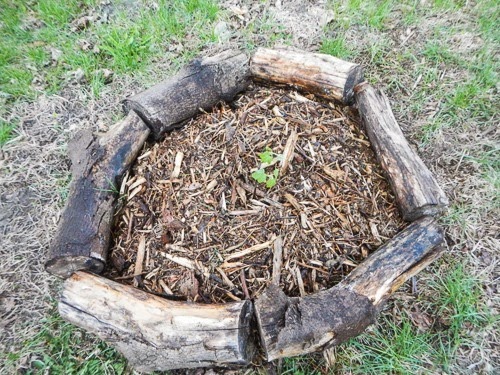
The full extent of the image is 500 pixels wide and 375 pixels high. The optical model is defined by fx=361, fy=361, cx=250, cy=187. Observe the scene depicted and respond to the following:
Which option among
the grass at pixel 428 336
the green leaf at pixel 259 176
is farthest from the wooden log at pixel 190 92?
the grass at pixel 428 336

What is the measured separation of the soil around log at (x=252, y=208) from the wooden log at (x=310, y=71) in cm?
18

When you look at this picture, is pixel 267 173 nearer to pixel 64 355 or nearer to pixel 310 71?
pixel 310 71

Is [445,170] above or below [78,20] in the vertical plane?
below

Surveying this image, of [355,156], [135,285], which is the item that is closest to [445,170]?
[355,156]

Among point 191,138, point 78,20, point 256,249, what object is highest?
point 78,20

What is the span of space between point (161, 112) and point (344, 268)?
1595 mm

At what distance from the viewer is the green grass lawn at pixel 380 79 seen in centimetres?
209

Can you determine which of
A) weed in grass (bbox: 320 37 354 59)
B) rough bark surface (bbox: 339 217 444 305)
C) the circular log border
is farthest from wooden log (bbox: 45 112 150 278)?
weed in grass (bbox: 320 37 354 59)

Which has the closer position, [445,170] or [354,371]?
[354,371]

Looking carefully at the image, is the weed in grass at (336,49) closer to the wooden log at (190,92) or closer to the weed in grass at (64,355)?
the wooden log at (190,92)

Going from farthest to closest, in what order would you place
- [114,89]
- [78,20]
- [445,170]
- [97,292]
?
[78,20]
[114,89]
[445,170]
[97,292]

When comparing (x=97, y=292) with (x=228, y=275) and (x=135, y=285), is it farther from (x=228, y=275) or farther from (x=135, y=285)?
(x=228, y=275)

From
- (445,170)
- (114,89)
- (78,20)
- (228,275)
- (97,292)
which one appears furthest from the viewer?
(78,20)

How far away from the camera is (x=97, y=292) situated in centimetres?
193
